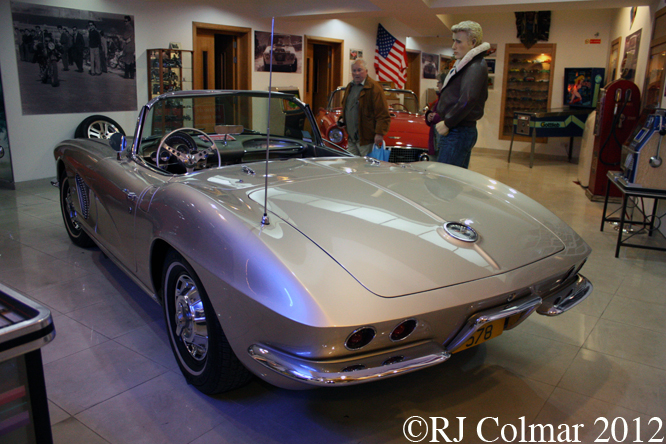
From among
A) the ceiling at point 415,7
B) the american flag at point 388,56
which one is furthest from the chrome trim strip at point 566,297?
the american flag at point 388,56

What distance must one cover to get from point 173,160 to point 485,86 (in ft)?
8.08

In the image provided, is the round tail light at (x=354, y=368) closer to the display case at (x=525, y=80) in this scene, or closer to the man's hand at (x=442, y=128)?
the man's hand at (x=442, y=128)

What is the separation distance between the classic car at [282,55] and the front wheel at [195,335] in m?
8.08

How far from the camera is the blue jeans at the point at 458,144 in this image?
417 cm

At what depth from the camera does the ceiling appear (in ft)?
24.1

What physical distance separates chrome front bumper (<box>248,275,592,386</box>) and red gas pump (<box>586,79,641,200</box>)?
16.4 ft

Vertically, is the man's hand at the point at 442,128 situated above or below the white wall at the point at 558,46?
below

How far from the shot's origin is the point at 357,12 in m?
8.96

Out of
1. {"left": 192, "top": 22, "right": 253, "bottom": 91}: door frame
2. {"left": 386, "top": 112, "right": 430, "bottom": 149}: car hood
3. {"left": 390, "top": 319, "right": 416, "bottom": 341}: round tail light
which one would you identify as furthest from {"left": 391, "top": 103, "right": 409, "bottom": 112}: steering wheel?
{"left": 390, "top": 319, "right": 416, "bottom": 341}: round tail light

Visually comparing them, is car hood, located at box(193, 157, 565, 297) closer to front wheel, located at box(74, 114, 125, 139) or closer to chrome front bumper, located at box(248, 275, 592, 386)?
chrome front bumper, located at box(248, 275, 592, 386)

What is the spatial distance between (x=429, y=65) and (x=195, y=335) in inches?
519

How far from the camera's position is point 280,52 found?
32.7ft

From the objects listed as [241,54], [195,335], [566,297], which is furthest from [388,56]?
[195,335]

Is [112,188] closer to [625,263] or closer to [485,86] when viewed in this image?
[485,86]
